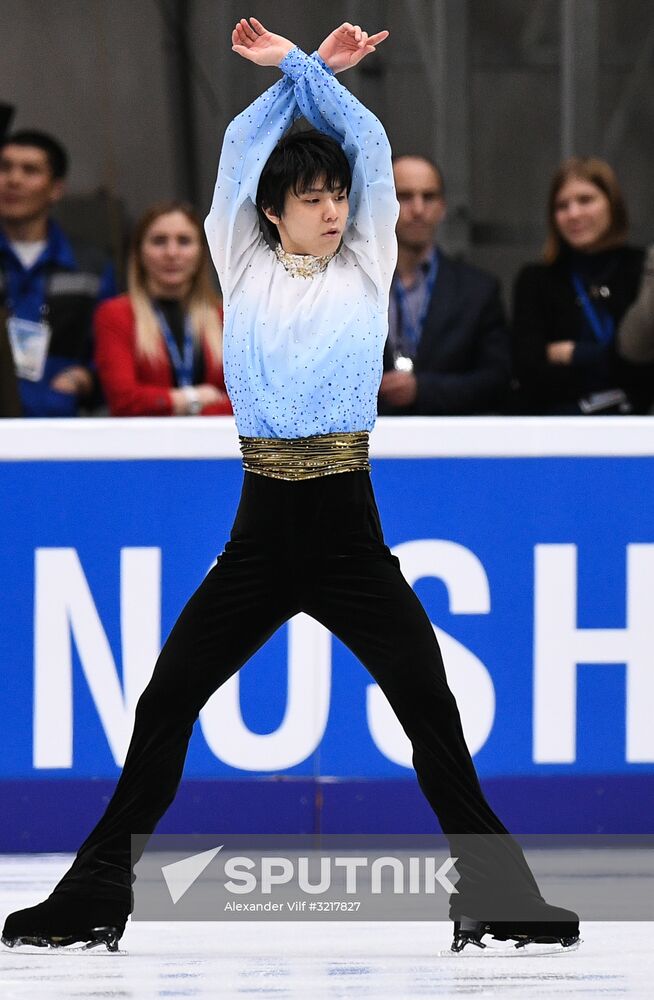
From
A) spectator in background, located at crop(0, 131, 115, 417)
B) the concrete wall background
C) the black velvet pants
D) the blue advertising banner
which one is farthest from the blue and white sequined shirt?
the concrete wall background

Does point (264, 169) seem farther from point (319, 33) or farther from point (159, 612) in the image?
point (319, 33)

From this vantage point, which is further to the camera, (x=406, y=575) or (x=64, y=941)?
(x=406, y=575)

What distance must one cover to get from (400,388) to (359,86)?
2.80 m

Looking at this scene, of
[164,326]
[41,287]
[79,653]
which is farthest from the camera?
[41,287]

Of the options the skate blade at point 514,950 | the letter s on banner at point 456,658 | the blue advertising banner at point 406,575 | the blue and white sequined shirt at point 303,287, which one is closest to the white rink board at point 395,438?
the blue advertising banner at point 406,575

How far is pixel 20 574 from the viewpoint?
374cm

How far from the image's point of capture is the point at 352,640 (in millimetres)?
2797

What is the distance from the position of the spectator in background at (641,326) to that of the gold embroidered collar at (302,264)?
1.90 meters

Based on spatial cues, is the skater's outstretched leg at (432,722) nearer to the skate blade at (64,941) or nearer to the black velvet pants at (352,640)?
the black velvet pants at (352,640)

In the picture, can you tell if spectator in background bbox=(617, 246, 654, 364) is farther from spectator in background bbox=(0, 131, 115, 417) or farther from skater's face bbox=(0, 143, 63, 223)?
skater's face bbox=(0, 143, 63, 223)

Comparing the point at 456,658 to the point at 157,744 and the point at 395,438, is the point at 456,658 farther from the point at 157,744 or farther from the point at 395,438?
the point at 157,744

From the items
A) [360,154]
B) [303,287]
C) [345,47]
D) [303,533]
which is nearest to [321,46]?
[345,47]

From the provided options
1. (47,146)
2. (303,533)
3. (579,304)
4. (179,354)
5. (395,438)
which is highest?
(47,146)

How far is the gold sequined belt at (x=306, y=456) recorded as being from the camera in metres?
2.74
